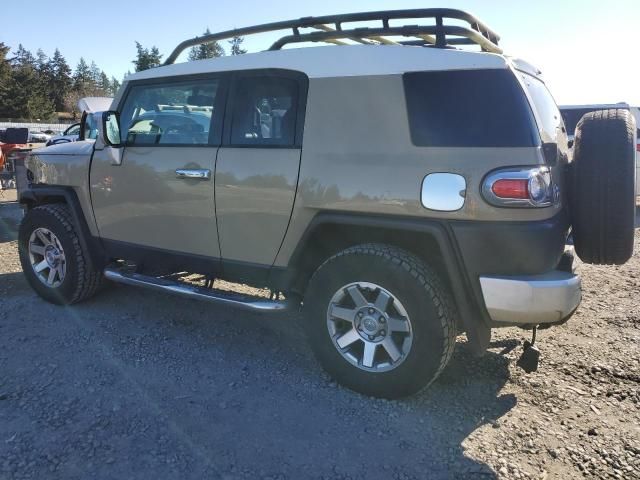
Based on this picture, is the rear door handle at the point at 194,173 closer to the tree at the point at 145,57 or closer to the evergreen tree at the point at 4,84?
the tree at the point at 145,57

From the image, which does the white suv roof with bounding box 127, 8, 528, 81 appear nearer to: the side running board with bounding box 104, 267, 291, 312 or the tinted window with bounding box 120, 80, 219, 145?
the tinted window with bounding box 120, 80, 219, 145

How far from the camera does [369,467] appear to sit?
98.0 inches

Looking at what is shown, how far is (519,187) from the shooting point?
2.57 meters

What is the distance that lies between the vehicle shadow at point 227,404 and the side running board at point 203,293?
1.38 feet

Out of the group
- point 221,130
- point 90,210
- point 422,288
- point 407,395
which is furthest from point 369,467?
point 90,210

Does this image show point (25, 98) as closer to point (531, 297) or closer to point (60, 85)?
point (60, 85)

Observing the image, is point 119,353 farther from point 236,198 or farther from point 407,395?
point 407,395

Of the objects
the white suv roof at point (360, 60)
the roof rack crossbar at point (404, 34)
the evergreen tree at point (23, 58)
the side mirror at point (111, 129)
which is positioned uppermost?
the evergreen tree at point (23, 58)

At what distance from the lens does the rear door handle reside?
3.50 meters

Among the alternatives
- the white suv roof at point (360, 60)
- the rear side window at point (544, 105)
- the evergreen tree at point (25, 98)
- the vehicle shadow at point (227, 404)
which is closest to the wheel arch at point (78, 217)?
the vehicle shadow at point (227, 404)

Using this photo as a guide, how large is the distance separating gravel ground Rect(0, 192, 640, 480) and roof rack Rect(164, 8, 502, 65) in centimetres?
211

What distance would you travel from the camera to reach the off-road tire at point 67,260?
4.41m

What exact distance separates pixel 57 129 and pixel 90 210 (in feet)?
174

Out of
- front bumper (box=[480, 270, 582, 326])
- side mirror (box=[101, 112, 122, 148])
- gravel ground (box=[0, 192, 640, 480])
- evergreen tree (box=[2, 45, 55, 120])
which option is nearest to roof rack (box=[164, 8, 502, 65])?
side mirror (box=[101, 112, 122, 148])
